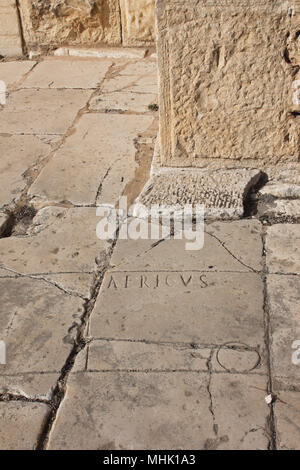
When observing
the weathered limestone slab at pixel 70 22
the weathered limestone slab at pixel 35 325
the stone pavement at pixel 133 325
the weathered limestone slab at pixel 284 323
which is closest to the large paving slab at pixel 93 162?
the stone pavement at pixel 133 325

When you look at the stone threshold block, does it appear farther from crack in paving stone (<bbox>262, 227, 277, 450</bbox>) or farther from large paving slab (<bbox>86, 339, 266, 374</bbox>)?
large paving slab (<bbox>86, 339, 266, 374</bbox>)

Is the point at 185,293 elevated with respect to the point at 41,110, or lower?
lower

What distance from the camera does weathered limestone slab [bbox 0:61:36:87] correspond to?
4.96 metres

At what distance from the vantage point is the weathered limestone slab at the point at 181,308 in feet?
7.38

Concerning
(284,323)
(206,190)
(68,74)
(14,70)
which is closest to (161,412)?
(284,323)

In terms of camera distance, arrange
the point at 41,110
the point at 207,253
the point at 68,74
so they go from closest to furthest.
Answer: the point at 207,253
the point at 41,110
the point at 68,74

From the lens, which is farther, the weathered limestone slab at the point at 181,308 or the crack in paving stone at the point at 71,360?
→ the weathered limestone slab at the point at 181,308

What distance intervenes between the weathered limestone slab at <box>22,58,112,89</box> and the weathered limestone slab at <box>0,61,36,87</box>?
9 cm

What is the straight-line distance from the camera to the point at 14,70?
204 inches

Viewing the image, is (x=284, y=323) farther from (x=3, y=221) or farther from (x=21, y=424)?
(x=3, y=221)

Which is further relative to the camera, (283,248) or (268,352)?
(283,248)

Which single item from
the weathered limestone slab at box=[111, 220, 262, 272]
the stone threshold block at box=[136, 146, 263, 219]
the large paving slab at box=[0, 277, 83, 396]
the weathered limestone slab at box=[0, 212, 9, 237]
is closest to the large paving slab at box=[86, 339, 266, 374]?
the large paving slab at box=[0, 277, 83, 396]

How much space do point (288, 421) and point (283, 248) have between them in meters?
1.01

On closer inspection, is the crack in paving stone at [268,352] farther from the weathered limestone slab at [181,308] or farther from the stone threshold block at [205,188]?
the stone threshold block at [205,188]
